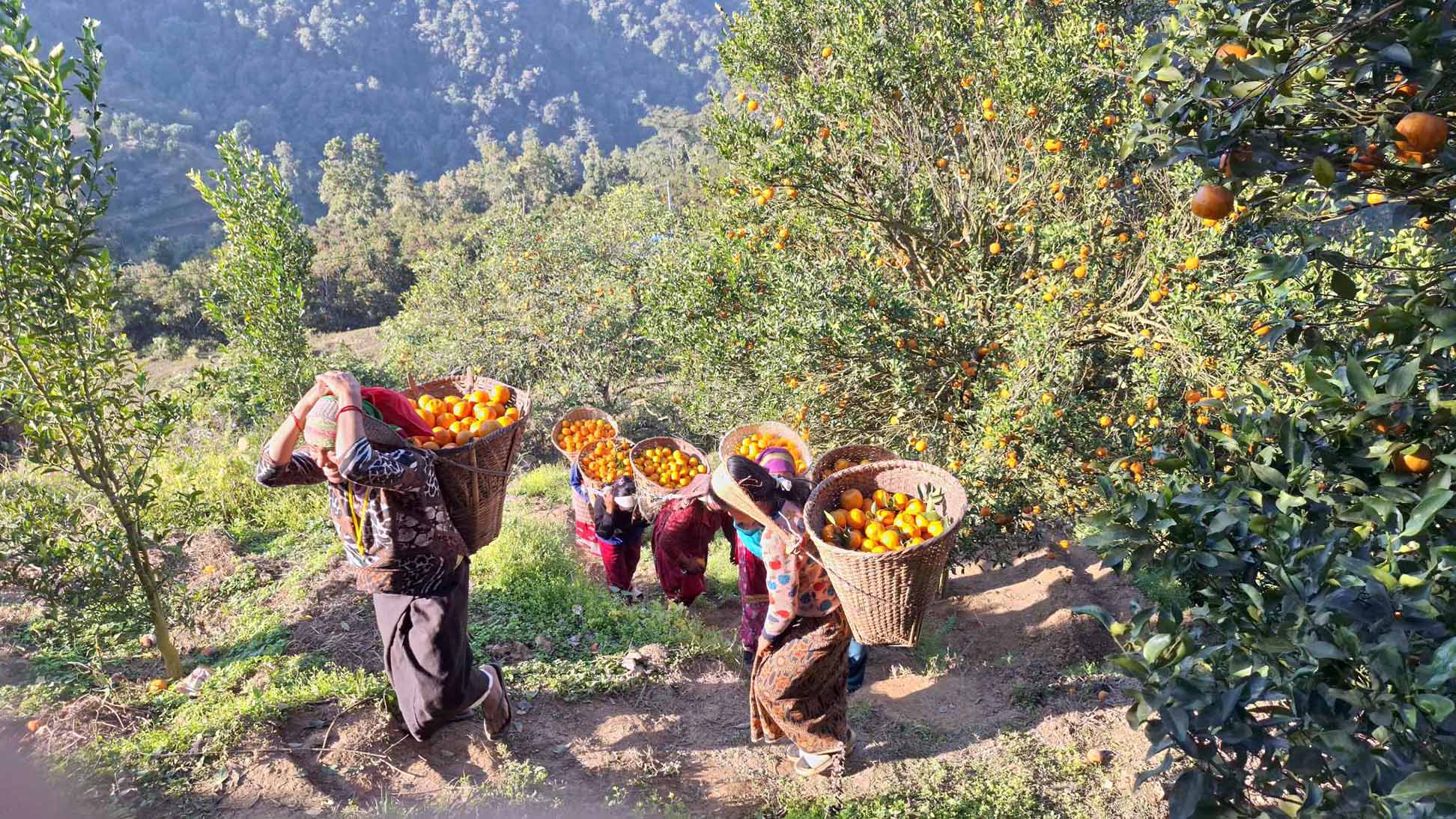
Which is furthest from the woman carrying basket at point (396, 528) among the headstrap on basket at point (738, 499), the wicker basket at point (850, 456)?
the wicker basket at point (850, 456)

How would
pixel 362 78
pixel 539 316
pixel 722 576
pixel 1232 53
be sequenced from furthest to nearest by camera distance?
1. pixel 362 78
2. pixel 539 316
3. pixel 722 576
4. pixel 1232 53

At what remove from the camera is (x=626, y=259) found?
49.0ft

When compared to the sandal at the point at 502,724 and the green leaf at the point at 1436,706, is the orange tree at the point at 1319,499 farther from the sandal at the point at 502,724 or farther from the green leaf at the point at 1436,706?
the sandal at the point at 502,724

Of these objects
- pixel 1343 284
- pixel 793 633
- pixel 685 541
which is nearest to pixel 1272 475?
pixel 1343 284

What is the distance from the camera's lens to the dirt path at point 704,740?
4.07m

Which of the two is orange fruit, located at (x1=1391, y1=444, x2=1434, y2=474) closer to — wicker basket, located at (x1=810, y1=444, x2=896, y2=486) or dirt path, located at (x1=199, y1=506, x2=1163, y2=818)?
wicker basket, located at (x1=810, y1=444, x2=896, y2=486)

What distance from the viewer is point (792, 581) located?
3.96 meters

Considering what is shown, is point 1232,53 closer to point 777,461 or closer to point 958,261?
point 777,461

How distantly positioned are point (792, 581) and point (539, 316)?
864 cm

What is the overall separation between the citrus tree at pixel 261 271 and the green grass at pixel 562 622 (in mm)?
3303

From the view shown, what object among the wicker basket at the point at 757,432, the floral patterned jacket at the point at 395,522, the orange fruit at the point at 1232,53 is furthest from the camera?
the wicker basket at the point at 757,432

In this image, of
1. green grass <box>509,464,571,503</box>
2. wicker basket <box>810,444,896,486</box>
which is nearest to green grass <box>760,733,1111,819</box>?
wicker basket <box>810,444,896,486</box>

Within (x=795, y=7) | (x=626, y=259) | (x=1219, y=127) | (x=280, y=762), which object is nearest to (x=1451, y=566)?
(x=1219, y=127)

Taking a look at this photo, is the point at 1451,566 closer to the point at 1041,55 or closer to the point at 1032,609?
the point at 1041,55
